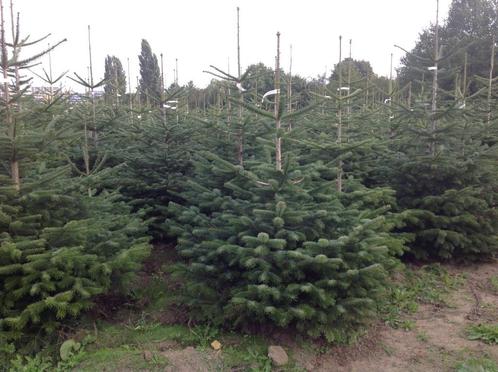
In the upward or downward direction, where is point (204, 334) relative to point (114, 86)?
downward

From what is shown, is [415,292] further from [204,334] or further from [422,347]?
[204,334]

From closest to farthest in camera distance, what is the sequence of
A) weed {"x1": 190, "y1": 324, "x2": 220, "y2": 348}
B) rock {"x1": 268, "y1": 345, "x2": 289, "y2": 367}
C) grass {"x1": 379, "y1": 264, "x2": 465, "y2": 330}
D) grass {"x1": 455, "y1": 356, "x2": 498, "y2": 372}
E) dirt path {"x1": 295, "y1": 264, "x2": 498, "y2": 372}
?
1. grass {"x1": 455, "y1": 356, "x2": 498, "y2": 372}
2. rock {"x1": 268, "y1": 345, "x2": 289, "y2": 367}
3. dirt path {"x1": 295, "y1": 264, "x2": 498, "y2": 372}
4. weed {"x1": 190, "y1": 324, "x2": 220, "y2": 348}
5. grass {"x1": 379, "y1": 264, "x2": 465, "y2": 330}

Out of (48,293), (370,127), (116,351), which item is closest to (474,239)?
(370,127)

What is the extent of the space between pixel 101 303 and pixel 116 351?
88 centimetres

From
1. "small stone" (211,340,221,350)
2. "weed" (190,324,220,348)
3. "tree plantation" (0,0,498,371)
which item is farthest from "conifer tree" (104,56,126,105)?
"small stone" (211,340,221,350)

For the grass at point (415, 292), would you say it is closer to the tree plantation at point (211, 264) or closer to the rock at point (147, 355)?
the tree plantation at point (211, 264)

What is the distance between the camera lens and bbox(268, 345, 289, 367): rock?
12.7 feet

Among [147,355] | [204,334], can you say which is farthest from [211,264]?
[147,355]

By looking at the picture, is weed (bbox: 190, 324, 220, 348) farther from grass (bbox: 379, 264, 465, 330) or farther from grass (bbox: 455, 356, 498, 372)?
grass (bbox: 455, 356, 498, 372)

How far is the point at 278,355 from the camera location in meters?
3.92

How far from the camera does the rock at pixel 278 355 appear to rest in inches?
152

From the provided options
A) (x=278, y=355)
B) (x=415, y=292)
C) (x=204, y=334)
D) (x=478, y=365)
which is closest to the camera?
(x=478, y=365)

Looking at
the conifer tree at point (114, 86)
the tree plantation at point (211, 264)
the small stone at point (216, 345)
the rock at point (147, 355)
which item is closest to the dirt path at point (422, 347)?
the tree plantation at point (211, 264)

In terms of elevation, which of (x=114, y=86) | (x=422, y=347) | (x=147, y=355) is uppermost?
(x=114, y=86)
